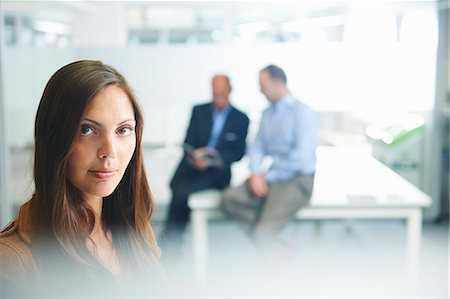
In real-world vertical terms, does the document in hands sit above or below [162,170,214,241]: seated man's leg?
above

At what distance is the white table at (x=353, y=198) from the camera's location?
4.10 ft

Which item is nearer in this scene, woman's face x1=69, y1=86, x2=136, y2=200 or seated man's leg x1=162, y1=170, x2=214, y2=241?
woman's face x1=69, y1=86, x2=136, y2=200

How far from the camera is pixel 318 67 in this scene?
1.30m

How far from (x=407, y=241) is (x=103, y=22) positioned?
3.03 feet

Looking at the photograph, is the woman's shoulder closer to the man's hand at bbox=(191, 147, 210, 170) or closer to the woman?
the woman

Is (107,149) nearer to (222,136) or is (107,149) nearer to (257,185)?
(222,136)

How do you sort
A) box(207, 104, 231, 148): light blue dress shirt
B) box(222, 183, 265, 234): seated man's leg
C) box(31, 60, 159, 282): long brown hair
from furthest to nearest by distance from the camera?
box(222, 183, 265, 234): seated man's leg, box(207, 104, 231, 148): light blue dress shirt, box(31, 60, 159, 282): long brown hair

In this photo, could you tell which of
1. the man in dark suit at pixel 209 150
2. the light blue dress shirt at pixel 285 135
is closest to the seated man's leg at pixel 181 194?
the man in dark suit at pixel 209 150

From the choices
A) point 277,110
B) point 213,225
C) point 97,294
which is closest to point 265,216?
point 213,225

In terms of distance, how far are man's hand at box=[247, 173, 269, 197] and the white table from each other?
0.10 feet

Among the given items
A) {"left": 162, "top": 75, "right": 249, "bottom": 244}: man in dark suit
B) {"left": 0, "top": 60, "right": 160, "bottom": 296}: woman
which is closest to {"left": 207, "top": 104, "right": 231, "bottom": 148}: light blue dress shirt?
{"left": 162, "top": 75, "right": 249, "bottom": 244}: man in dark suit

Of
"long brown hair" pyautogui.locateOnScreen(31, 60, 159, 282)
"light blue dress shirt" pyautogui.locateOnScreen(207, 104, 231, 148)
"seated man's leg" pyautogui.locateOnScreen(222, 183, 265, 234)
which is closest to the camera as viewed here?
"long brown hair" pyautogui.locateOnScreen(31, 60, 159, 282)

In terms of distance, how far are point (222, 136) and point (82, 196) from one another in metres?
0.48

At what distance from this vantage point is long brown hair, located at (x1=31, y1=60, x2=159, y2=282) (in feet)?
2.58
